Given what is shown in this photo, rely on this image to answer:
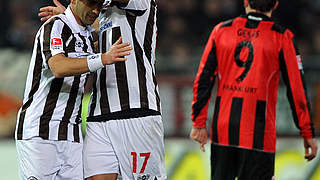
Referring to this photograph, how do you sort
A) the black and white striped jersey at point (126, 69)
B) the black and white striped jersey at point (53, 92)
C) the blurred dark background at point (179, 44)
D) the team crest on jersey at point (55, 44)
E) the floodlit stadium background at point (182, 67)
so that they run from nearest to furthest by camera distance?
the team crest on jersey at point (55, 44) < the black and white striped jersey at point (53, 92) < the black and white striped jersey at point (126, 69) < the floodlit stadium background at point (182, 67) < the blurred dark background at point (179, 44)

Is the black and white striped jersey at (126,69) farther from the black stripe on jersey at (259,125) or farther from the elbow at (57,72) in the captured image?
the black stripe on jersey at (259,125)

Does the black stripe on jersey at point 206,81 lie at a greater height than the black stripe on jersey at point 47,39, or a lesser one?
lesser

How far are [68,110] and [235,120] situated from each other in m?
1.39

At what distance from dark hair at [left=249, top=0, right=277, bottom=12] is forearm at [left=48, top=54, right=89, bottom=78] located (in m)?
1.61

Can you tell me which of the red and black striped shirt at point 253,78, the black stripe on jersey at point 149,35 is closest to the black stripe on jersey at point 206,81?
the red and black striped shirt at point 253,78

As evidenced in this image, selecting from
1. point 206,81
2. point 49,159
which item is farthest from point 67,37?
point 206,81

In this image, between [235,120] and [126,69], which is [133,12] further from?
[235,120]

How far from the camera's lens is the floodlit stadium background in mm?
7215

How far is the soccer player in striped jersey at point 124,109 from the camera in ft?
13.5

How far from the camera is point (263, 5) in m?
4.91

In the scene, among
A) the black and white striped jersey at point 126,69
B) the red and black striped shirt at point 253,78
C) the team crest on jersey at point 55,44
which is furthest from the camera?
the red and black striped shirt at point 253,78

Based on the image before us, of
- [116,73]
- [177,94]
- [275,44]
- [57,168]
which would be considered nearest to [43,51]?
[116,73]

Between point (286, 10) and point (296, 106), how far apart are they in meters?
4.39

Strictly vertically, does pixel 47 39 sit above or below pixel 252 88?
above
